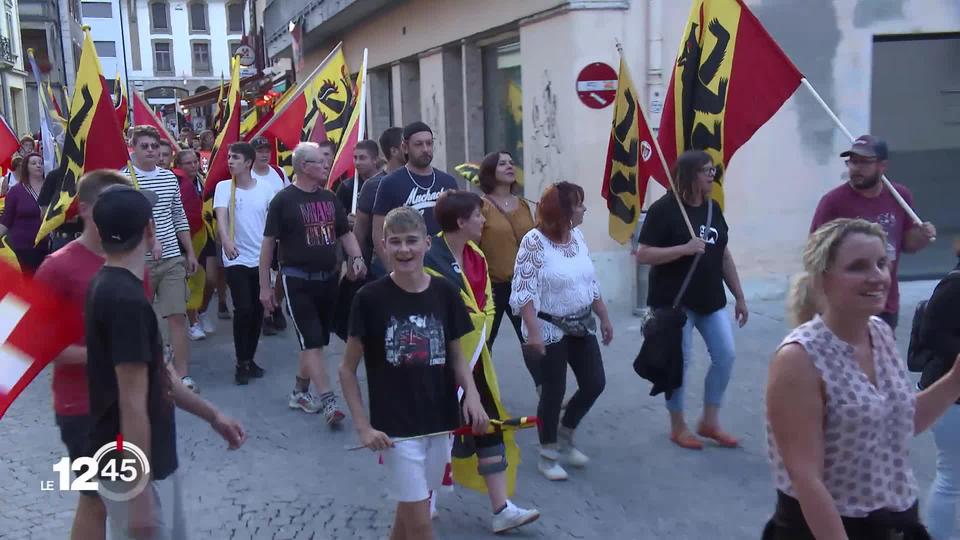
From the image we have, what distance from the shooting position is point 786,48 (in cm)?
954

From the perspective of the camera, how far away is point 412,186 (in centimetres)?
622

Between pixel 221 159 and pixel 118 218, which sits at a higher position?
pixel 221 159

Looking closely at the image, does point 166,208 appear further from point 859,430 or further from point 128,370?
point 859,430

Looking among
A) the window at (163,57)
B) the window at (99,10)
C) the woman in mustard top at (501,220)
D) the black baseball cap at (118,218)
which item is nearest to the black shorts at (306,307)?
the woman in mustard top at (501,220)

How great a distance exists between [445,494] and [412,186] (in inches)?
81.9

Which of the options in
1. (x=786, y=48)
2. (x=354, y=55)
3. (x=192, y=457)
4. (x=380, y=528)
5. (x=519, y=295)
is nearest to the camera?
(x=380, y=528)

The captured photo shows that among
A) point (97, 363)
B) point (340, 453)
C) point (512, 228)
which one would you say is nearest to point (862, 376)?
point (97, 363)

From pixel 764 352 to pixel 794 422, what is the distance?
5.72m

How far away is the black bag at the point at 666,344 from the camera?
17.9 feet

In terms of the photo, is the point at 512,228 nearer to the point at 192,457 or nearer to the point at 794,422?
the point at 192,457

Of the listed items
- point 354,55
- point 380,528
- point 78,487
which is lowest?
point 380,528

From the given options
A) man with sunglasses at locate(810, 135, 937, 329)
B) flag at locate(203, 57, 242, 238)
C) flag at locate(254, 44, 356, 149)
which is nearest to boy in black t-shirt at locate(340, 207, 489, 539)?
man with sunglasses at locate(810, 135, 937, 329)

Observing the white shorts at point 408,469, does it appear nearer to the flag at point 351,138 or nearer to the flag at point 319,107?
the flag at point 351,138

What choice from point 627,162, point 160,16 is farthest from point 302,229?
point 160,16
